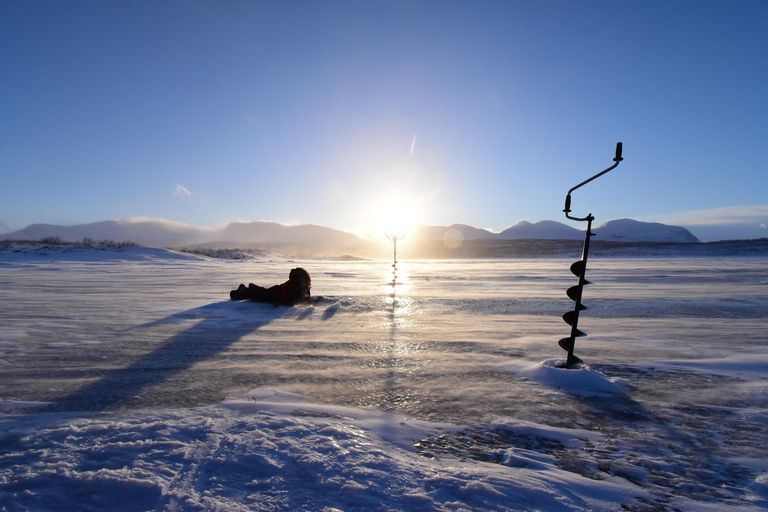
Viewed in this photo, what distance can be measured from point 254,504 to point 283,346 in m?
3.24

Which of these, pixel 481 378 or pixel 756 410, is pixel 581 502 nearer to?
pixel 481 378

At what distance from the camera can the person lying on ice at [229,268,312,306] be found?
323 inches

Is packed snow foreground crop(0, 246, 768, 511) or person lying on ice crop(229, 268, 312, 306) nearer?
packed snow foreground crop(0, 246, 768, 511)

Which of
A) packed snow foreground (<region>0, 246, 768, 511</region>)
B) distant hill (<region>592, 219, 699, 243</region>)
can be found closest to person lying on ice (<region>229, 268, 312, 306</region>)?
packed snow foreground (<region>0, 246, 768, 511</region>)

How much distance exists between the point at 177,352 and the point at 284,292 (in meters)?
3.73

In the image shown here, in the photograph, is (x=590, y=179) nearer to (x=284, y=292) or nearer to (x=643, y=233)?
(x=284, y=292)

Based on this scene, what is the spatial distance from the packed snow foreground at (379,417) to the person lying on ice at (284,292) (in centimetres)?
206

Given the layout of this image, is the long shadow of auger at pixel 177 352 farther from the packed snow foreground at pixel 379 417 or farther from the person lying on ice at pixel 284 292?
the person lying on ice at pixel 284 292

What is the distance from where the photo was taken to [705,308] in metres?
7.60

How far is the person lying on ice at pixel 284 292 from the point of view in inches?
323

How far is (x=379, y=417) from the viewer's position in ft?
8.84

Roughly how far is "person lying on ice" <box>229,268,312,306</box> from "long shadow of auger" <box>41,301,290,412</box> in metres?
0.36

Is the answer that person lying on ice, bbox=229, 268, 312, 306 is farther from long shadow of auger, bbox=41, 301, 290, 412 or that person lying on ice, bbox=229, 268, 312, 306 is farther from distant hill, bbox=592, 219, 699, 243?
distant hill, bbox=592, 219, 699, 243

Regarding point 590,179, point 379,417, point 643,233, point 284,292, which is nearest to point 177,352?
point 379,417
